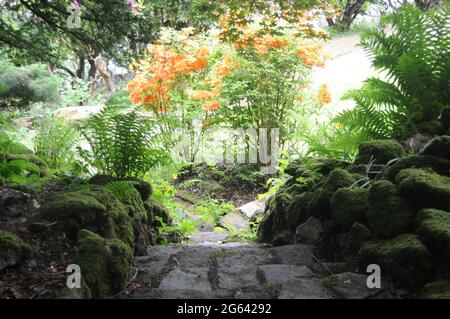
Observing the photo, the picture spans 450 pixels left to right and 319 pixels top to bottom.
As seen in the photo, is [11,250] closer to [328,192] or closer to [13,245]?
[13,245]

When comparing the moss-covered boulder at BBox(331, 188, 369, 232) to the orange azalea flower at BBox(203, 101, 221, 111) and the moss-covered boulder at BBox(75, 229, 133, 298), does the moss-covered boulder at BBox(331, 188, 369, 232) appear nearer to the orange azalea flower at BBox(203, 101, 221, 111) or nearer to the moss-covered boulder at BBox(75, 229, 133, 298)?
the moss-covered boulder at BBox(75, 229, 133, 298)

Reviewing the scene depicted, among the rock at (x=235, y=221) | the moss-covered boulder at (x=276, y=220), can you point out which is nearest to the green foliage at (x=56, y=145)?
the rock at (x=235, y=221)

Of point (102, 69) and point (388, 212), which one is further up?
point (102, 69)

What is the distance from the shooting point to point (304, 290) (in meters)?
1.86

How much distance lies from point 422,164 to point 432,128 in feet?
2.72

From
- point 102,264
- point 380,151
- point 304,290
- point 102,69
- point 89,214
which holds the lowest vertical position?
point 304,290

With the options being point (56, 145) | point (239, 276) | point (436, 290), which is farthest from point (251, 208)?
point (436, 290)

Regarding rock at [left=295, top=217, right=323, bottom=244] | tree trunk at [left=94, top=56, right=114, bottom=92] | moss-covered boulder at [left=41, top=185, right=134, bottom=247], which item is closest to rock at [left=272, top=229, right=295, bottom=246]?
rock at [left=295, top=217, right=323, bottom=244]

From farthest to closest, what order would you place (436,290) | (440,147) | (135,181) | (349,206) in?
(135,181)
(440,147)
(349,206)
(436,290)

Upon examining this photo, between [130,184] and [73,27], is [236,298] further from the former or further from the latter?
[73,27]

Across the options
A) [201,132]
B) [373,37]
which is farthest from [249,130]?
[373,37]

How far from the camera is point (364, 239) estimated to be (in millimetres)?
2154

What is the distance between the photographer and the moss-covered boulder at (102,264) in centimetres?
175

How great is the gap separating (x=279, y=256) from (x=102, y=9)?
8.81ft
